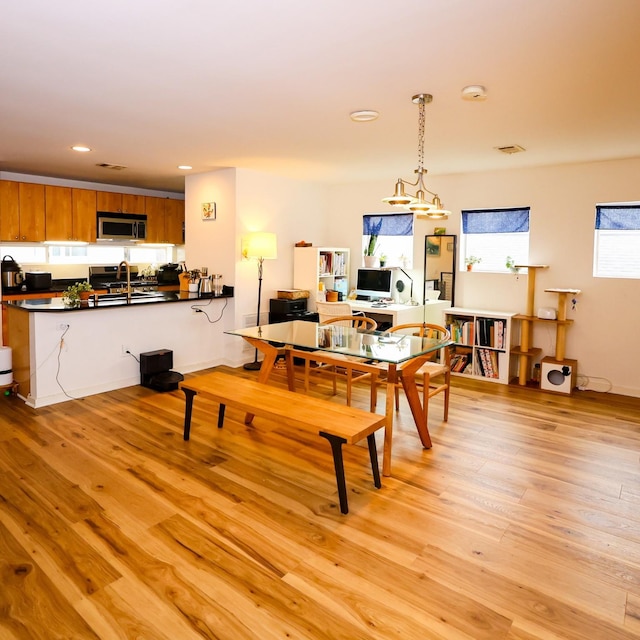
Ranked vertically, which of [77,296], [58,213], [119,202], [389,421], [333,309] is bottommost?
[389,421]

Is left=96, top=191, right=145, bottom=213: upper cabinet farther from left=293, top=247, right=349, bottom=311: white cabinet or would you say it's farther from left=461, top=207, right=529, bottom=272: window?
left=461, top=207, right=529, bottom=272: window

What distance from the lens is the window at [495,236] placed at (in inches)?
217

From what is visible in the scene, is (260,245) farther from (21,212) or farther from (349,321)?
(21,212)

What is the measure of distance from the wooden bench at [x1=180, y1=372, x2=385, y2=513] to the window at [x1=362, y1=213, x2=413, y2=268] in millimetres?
3423

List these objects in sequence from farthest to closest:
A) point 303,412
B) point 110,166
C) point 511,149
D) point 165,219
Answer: point 165,219 → point 110,166 → point 511,149 → point 303,412

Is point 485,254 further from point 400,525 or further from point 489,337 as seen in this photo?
point 400,525

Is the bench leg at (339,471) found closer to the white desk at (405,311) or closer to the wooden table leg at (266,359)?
the wooden table leg at (266,359)

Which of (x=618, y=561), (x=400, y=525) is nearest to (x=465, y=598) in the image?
(x=400, y=525)

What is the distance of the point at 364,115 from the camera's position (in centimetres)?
332

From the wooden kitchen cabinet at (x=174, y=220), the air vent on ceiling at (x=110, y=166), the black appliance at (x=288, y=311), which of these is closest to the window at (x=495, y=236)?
the black appliance at (x=288, y=311)

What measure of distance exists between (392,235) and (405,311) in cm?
136

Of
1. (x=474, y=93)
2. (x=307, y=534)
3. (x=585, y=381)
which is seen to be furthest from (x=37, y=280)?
(x=585, y=381)

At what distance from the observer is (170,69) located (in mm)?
2607

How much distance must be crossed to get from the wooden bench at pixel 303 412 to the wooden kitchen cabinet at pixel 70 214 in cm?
397
